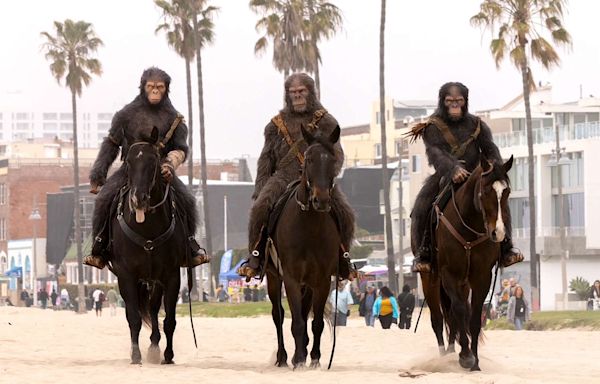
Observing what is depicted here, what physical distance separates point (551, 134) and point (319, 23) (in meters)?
19.7

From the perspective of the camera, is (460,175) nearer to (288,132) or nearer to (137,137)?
(288,132)

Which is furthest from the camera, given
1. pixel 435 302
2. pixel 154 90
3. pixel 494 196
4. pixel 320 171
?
pixel 435 302

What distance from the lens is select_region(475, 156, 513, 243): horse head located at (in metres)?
16.2

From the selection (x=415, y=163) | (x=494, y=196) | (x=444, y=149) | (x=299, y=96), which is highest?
(x=415, y=163)

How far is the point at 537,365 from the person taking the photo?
20.1 metres

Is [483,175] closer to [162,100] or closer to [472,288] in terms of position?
[472,288]

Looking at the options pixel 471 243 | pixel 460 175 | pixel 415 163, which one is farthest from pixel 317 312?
pixel 415 163

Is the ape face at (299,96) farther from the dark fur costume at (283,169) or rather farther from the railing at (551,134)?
the railing at (551,134)

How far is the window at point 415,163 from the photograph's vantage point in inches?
4144

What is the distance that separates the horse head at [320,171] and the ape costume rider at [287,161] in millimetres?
1178

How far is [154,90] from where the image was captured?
719 inches

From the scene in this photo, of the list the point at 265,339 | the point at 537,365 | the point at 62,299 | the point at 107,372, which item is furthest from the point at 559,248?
the point at 107,372

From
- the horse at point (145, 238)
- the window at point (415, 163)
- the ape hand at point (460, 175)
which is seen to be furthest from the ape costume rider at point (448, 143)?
the window at point (415, 163)

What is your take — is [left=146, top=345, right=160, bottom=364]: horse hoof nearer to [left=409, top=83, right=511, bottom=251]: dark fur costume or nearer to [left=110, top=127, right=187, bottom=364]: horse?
[left=110, top=127, right=187, bottom=364]: horse
